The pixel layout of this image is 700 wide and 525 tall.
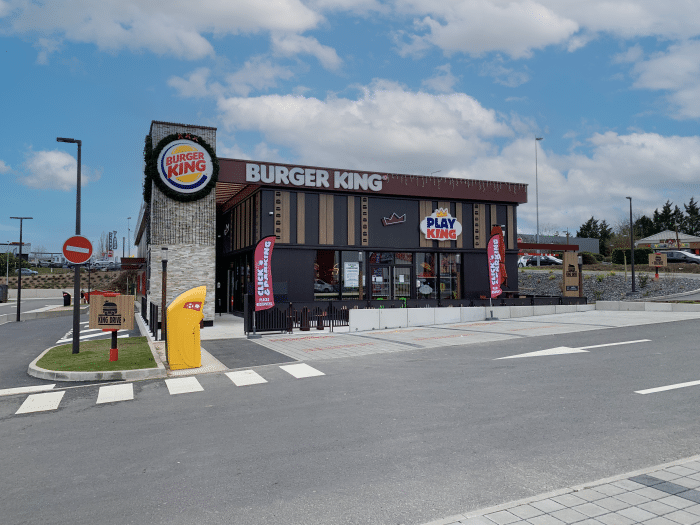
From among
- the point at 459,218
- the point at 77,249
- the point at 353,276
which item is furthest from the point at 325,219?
the point at 77,249

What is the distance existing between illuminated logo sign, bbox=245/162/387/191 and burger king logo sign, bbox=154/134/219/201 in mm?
1941

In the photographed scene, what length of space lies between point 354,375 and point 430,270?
1825 centimetres

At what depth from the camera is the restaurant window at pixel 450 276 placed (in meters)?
28.8

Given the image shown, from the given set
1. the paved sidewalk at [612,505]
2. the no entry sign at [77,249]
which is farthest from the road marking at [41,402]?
the paved sidewalk at [612,505]

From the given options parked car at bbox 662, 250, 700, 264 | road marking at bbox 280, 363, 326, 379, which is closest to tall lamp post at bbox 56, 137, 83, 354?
road marking at bbox 280, 363, 326, 379

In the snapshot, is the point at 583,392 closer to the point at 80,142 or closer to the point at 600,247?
the point at 80,142

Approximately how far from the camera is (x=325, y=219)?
84.7 feet

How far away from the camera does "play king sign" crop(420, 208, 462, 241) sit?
28.2 meters

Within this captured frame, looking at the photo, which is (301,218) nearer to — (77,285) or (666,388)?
(77,285)

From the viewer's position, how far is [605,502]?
4.52 metres

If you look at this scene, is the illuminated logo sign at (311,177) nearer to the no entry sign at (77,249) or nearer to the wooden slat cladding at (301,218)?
the wooden slat cladding at (301,218)

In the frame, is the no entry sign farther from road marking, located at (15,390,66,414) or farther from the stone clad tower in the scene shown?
the stone clad tower

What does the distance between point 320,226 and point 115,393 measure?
1680cm

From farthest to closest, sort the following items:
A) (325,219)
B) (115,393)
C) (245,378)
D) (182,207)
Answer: (325,219), (182,207), (245,378), (115,393)
